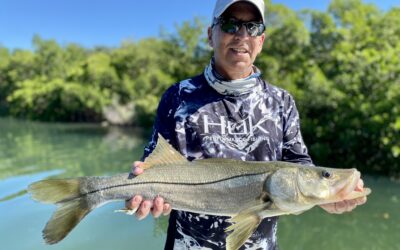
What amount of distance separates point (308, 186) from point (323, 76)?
63.1ft

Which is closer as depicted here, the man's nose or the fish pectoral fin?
the fish pectoral fin

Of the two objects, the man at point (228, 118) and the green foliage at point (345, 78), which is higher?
the man at point (228, 118)

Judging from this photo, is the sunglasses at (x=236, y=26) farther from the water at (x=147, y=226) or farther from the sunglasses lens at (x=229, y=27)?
the water at (x=147, y=226)

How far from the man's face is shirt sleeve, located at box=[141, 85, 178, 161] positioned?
0.38 metres

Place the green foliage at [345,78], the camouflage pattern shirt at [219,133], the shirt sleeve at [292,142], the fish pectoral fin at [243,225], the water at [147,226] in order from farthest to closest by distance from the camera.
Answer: the green foliage at [345,78], the water at [147,226], the shirt sleeve at [292,142], the camouflage pattern shirt at [219,133], the fish pectoral fin at [243,225]

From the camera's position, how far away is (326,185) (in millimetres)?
2398

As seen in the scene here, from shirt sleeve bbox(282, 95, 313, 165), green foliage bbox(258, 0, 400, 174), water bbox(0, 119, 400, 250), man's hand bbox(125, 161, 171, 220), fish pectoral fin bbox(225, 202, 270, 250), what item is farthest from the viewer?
green foliage bbox(258, 0, 400, 174)

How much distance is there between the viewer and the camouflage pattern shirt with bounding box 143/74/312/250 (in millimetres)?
2680

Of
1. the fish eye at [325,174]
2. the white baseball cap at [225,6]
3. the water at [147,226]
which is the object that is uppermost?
the white baseball cap at [225,6]

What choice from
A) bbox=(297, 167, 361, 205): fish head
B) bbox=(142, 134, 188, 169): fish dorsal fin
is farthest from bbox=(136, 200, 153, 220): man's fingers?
bbox=(297, 167, 361, 205): fish head

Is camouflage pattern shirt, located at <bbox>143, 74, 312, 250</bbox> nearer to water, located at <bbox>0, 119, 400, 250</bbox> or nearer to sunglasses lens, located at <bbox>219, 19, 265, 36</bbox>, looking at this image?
sunglasses lens, located at <bbox>219, 19, 265, 36</bbox>

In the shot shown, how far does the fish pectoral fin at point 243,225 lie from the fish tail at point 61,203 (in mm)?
840

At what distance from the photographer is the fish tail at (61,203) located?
7.90 feet

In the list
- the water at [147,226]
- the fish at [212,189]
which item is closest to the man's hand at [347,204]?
the fish at [212,189]
